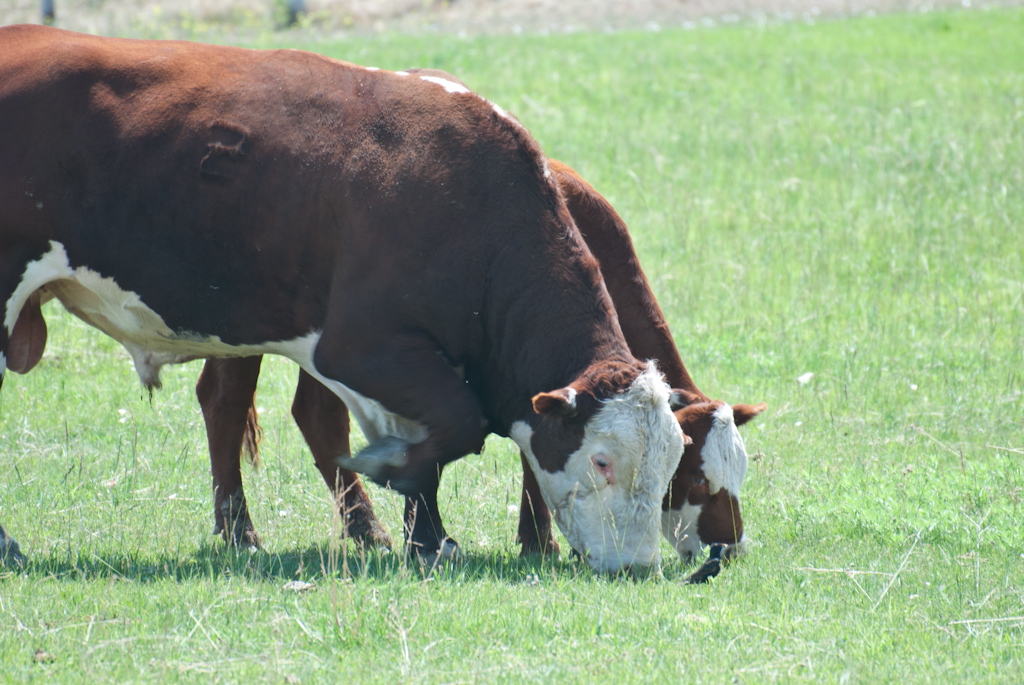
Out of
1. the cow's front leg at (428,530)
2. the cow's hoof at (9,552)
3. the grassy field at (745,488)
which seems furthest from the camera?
the cow's front leg at (428,530)

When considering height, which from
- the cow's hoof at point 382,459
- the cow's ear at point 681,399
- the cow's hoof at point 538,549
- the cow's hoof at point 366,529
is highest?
the cow's ear at point 681,399

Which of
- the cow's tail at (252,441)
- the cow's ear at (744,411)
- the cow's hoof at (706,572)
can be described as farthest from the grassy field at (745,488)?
the cow's ear at (744,411)

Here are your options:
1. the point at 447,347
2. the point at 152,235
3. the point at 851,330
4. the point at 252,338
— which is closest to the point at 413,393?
the point at 447,347

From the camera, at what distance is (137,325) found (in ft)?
17.8

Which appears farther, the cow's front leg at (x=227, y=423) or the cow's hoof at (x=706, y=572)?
the cow's front leg at (x=227, y=423)

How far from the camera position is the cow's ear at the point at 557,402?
4730 millimetres

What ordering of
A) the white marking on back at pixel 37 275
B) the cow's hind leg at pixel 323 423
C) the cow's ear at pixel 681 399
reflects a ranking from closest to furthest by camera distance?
the white marking on back at pixel 37 275 → the cow's ear at pixel 681 399 → the cow's hind leg at pixel 323 423

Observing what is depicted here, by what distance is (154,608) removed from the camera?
433 centimetres

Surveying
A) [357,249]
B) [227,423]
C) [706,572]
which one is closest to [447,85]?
[357,249]

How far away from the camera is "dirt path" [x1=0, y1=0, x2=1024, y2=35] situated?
925 inches

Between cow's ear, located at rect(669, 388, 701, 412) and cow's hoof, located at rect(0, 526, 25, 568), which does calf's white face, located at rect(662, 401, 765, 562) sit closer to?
cow's ear, located at rect(669, 388, 701, 412)

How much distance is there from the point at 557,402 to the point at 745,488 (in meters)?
2.26

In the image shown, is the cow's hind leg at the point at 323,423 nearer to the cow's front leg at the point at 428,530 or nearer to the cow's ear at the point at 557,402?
the cow's front leg at the point at 428,530

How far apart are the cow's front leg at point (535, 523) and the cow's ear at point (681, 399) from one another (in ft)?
2.72
